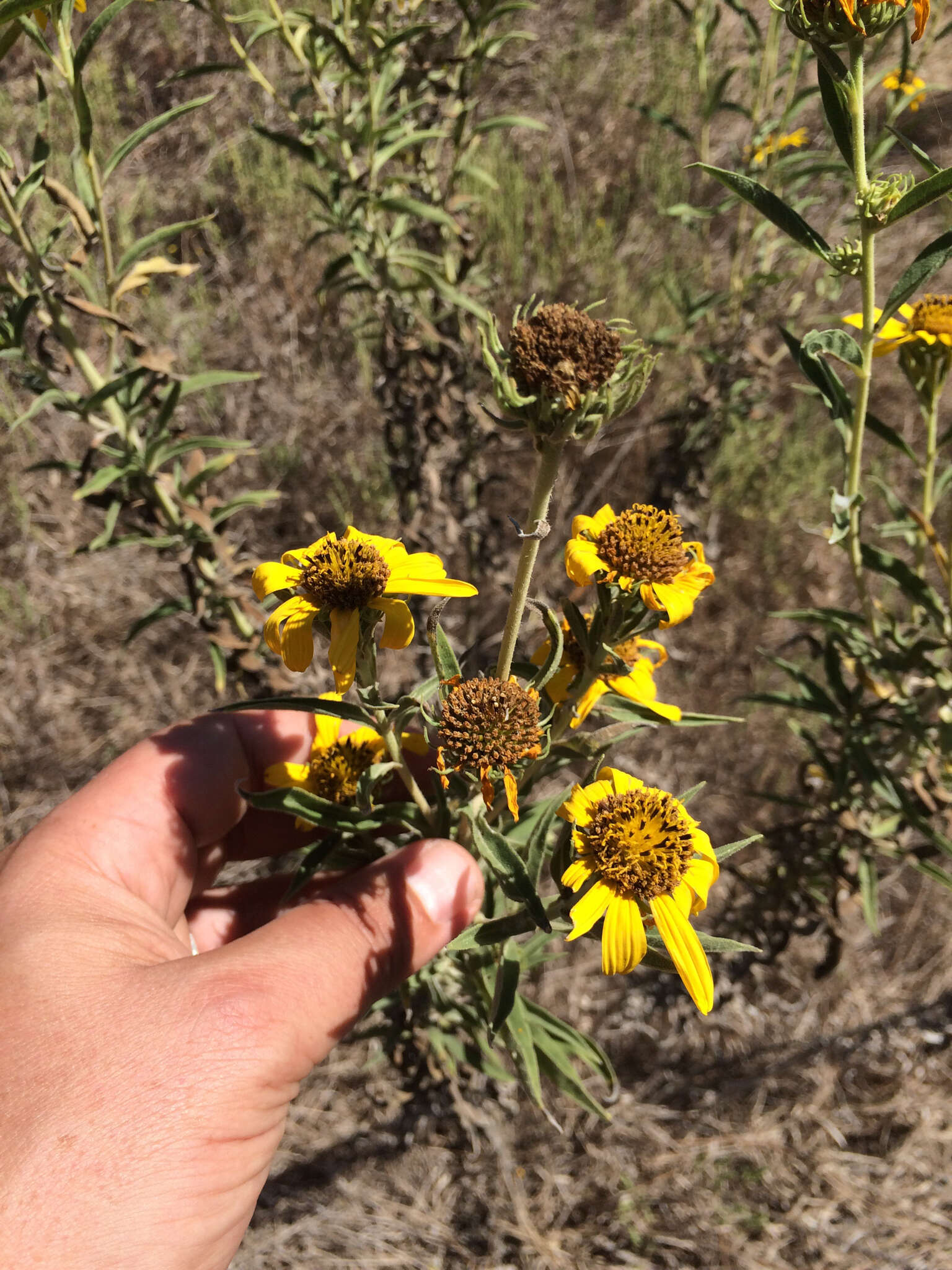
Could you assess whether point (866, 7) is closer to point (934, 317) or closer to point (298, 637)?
point (934, 317)

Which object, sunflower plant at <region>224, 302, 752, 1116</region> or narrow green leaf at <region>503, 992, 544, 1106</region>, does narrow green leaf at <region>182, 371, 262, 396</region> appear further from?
narrow green leaf at <region>503, 992, 544, 1106</region>

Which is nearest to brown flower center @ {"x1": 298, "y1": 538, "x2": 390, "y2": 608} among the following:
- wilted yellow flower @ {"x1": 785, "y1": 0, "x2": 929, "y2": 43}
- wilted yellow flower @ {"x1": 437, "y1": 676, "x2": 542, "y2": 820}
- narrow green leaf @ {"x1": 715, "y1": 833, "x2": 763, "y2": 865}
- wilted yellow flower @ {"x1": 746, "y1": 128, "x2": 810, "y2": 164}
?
wilted yellow flower @ {"x1": 437, "y1": 676, "x2": 542, "y2": 820}

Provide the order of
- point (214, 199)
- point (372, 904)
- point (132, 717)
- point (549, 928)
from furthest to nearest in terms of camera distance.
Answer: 1. point (214, 199)
2. point (132, 717)
3. point (372, 904)
4. point (549, 928)

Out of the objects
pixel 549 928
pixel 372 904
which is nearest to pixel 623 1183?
pixel 372 904

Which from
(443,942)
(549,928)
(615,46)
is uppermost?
(615,46)

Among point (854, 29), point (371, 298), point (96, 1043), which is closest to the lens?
point (854, 29)

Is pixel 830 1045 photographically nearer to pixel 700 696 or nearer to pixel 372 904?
pixel 700 696

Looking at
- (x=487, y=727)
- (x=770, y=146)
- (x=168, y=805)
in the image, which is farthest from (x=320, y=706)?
(x=770, y=146)

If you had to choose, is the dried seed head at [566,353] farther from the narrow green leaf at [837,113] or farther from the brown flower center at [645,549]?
the narrow green leaf at [837,113]
